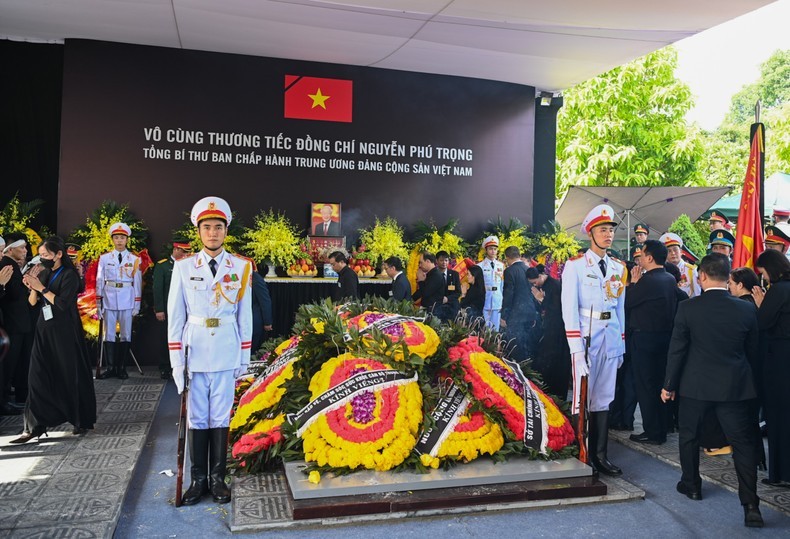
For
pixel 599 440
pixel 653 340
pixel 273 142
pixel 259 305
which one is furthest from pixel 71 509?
pixel 273 142

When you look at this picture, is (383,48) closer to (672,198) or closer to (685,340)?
(672,198)

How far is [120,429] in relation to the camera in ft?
19.8

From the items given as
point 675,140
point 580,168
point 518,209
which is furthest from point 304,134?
point 675,140

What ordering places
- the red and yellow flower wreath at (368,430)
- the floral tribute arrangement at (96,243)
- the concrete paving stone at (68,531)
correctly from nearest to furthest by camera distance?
the concrete paving stone at (68,531) < the red and yellow flower wreath at (368,430) < the floral tribute arrangement at (96,243)

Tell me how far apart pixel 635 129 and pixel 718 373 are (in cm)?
1624

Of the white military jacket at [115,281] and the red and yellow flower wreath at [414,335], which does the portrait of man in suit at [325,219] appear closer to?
the white military jacket at [115,281]

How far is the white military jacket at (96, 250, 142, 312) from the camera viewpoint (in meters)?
8.59

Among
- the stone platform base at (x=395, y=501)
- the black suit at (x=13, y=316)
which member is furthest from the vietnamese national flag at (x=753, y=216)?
the black suit at (x=13, y=316)

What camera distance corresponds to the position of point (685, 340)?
14.6 feet

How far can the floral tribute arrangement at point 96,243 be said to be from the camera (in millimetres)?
8859

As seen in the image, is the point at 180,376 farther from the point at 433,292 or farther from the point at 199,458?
the point at 433,292

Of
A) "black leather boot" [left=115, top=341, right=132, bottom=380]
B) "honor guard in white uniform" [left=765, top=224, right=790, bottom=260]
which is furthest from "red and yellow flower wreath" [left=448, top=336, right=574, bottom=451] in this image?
"black leather boot" [left=115, top=341, right=132, bottom=380]

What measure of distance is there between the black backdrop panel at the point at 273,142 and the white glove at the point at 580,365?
645cm

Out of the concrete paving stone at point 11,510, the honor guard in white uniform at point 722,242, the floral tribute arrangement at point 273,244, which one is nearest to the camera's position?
the concrete paving stone at point 11,510
